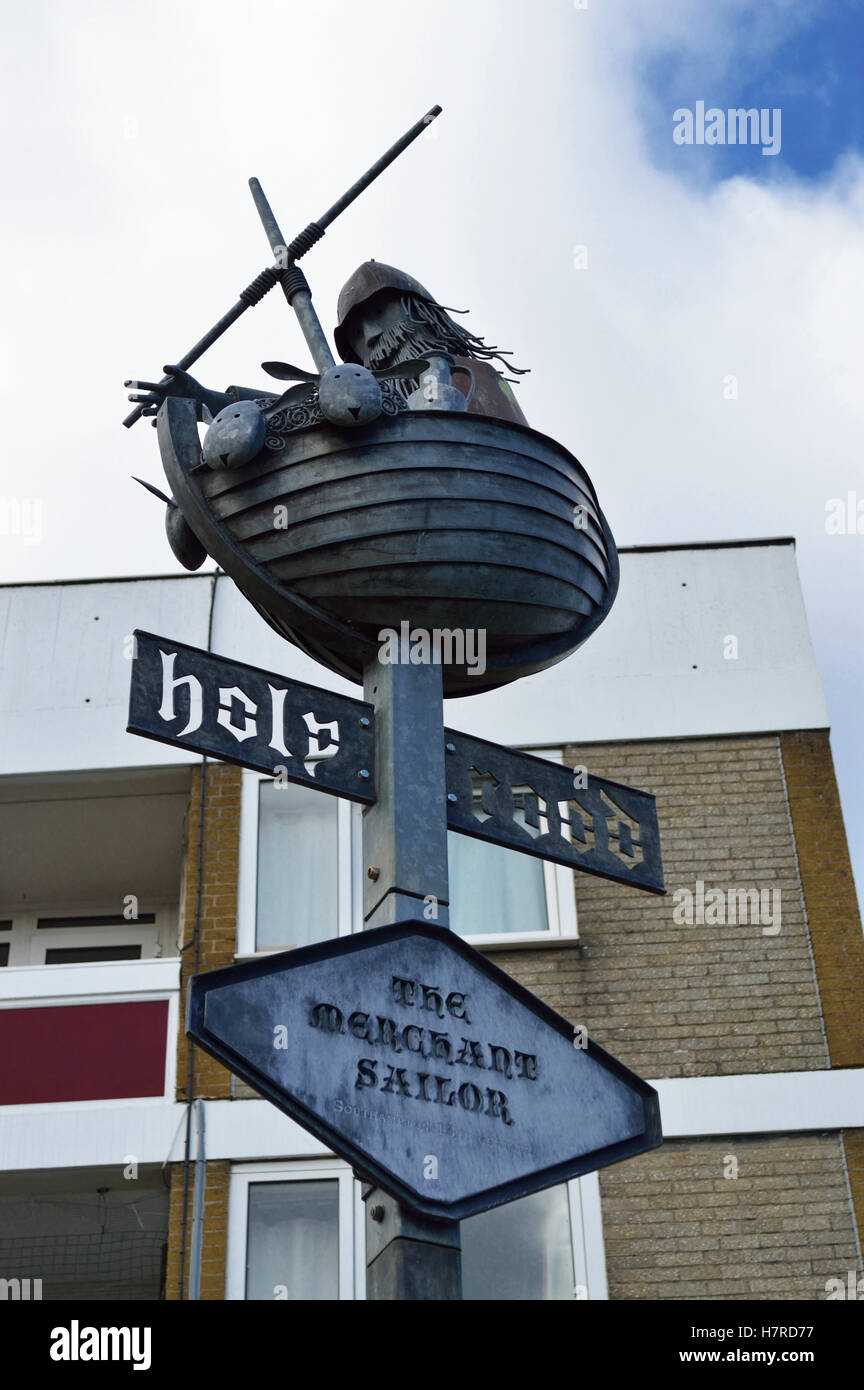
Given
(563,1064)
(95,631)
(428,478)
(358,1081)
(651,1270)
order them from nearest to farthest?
(358,1081) < (563,1064) < (428,478) < (651,1270) < (95,631)

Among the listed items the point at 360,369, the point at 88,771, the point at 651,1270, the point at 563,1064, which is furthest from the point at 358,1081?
the point at 88,771

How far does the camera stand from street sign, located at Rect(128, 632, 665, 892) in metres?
4.15

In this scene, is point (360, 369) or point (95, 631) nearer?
point (360, 369)

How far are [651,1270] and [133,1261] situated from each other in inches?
159

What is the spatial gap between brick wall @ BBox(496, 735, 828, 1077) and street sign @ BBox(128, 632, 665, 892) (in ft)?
20.3

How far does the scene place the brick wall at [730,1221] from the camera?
32.5 feet

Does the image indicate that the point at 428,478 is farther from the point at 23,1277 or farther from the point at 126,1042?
the point at 23,1277

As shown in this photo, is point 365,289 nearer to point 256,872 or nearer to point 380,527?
point 380,527

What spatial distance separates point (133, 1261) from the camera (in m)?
12.0

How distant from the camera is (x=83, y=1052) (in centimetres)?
1101

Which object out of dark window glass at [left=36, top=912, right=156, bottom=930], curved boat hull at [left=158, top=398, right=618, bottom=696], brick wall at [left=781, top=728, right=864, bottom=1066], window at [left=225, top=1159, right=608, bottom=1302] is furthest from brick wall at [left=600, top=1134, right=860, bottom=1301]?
curved boat hull at [left=158, top=398, right=618, bottom=696]

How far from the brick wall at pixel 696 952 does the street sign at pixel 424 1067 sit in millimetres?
6625

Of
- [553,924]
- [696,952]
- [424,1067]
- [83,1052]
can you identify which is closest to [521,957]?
[553,924]

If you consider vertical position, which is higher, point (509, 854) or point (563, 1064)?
point (509, 854)
